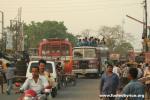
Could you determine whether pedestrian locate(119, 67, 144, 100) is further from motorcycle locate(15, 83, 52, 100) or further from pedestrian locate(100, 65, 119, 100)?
pedestrian locate(100, 65, 119, 100)

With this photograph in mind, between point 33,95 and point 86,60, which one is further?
point 86,60

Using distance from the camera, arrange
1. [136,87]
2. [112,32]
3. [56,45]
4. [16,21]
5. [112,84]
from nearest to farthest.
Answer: [136,87] < [112,84] < [56,45] < [16,21] < [112,32]

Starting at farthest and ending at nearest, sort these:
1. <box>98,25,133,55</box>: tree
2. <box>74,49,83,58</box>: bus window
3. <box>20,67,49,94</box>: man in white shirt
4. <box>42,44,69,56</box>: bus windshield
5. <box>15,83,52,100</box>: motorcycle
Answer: <box>98,25,133,55</box>: tree → <box>74,49,83,58</box>: bus window → <box>42,44,69,56</box>: bus windshield → <box>20,67,49,94</box>: man in white shirt → <box>15,83,52,100</box>: motorcycle

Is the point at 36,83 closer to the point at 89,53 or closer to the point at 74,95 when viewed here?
the point at 74,95

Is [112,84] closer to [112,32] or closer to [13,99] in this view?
[13,99]

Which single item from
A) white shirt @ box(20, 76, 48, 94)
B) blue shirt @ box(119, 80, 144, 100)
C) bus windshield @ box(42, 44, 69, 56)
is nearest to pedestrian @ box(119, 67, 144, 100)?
blue shirt @ box(119, 80, 144, 100)

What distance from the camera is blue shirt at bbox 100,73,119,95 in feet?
51.9

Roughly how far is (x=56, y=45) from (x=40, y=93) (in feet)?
109

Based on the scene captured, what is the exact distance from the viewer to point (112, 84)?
15.8 metres

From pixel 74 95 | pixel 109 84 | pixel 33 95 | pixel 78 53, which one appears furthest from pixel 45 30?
pixel 33 95

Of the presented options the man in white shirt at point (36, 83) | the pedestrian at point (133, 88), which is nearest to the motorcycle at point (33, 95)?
the man in white shirt at point (36, 83)

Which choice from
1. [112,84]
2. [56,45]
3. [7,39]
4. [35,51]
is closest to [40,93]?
[112,84]

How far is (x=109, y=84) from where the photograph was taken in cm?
1581

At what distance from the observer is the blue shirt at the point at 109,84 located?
15.8m
